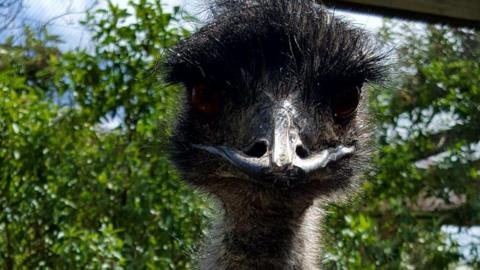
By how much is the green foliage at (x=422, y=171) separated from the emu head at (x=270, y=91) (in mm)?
1383

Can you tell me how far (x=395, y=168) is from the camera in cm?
325

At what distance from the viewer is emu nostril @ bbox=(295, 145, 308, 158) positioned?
1.38m

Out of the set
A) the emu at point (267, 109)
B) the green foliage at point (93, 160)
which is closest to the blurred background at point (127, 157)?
the green foliage at point (93, 160)

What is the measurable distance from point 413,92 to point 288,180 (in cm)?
217

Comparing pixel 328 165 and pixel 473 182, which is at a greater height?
pixel 328 165

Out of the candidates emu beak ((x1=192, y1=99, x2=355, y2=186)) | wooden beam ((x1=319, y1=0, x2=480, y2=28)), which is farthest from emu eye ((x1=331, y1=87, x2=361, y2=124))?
wooden beam ((x1=319, y1=0, x2=480, y2=28))

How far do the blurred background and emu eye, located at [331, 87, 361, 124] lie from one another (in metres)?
1.29

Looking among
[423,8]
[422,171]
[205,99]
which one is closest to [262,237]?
[205,99]

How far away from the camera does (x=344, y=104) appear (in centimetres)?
164

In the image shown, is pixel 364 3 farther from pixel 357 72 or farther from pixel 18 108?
pixel 18 108

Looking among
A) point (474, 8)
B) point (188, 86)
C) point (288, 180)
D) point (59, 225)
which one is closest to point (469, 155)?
point (474, 8)

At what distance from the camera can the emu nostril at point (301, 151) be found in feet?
4.51

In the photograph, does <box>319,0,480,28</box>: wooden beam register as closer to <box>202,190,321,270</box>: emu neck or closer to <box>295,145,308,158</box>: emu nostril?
<box>202,190,321,270</box>: emu neck

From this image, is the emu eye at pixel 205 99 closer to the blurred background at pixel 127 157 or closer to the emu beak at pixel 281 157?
the emu beak at pixel 281 157
